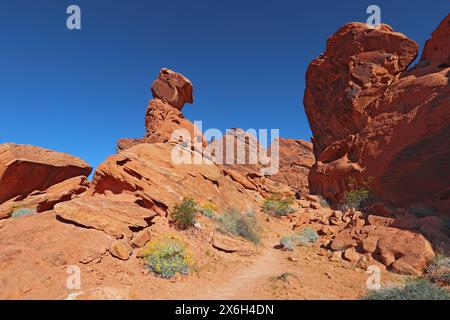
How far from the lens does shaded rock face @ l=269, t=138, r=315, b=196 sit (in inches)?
1568

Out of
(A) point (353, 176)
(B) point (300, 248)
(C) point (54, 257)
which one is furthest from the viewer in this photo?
(A) point (353, 176)

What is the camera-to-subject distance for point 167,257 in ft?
27.9

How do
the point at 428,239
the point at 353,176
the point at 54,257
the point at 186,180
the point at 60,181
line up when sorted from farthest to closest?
the point at 60,181 < the point at 353,176 < the point at 186,180 < the point at 428,239 < the point at 54,257

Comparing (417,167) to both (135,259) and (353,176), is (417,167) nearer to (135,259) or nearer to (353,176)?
(353,176)

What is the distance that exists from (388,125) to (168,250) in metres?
15.8

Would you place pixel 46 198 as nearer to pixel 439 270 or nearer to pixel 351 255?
pixel 351 255

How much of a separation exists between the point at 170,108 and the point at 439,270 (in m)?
29.5

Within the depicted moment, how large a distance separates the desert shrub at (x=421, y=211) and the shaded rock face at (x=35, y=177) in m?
19.6

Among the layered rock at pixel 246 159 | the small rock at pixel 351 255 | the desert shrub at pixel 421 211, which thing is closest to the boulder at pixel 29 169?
the layered rock at pixel 246 159

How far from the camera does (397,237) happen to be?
9688 millimetres

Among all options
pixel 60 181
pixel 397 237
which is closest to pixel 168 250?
pixel 397 237

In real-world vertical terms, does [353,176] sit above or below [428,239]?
above

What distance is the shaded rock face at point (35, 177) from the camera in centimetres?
1570

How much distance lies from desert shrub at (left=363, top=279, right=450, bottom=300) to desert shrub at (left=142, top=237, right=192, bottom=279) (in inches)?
218
